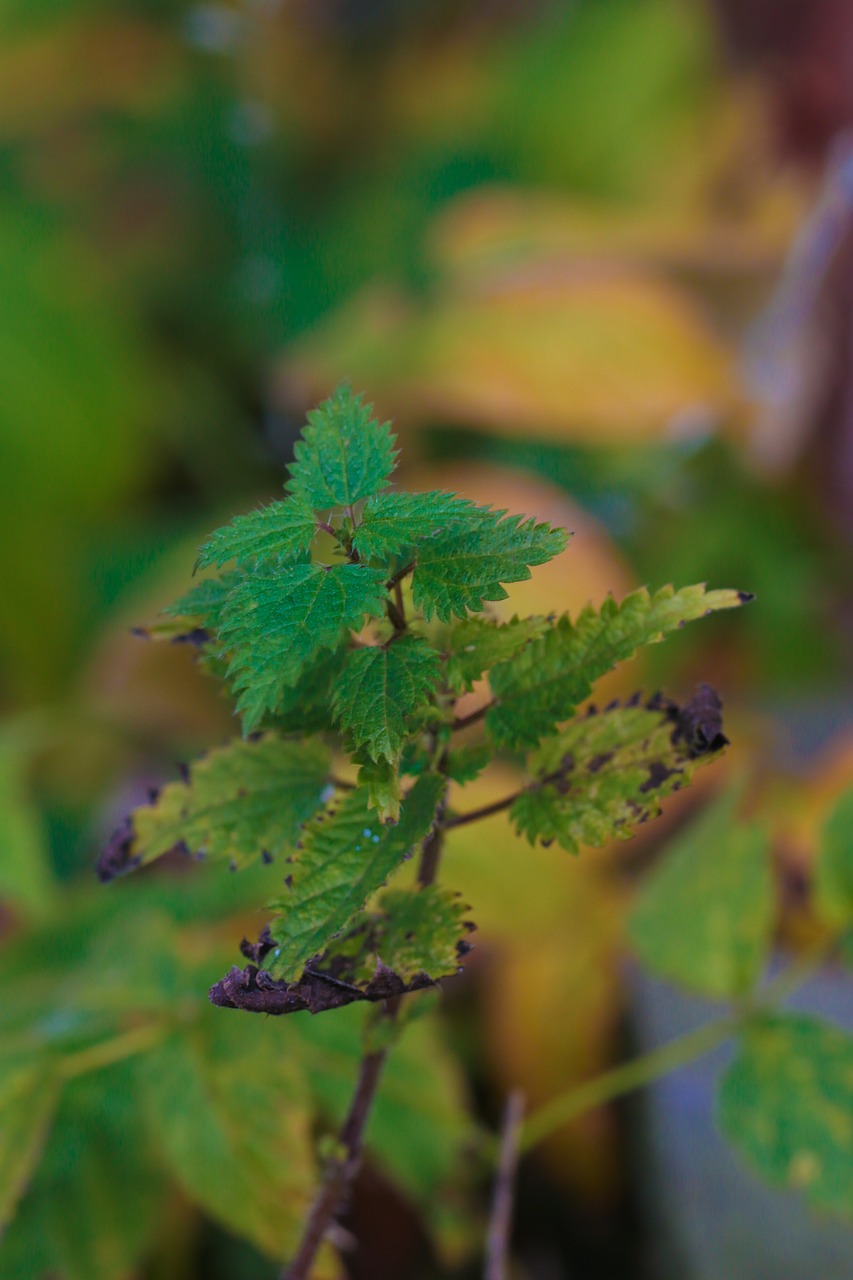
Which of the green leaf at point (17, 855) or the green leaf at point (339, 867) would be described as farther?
the green leaf at point (17, 855)

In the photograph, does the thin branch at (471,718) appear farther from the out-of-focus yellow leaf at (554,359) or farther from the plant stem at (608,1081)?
the out-of-focus yellow leaf at (554,359)

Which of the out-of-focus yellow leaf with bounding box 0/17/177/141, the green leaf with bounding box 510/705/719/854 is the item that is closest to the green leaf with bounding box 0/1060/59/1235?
the green leaf with bounding box 510/705/719/854

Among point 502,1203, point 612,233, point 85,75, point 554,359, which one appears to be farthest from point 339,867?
point 85,75

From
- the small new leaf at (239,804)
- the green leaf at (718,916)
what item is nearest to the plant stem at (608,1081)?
the green leaf at (718,916)

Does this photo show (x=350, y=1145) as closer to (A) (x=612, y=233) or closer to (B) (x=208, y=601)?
(B) (x=208, y=601)

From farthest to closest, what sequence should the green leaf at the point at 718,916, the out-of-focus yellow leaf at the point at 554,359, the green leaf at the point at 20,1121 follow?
the out-of-focus yellow leaf at the point at 554,359 < the green leaf at the point at 718,916 < the green leaf at the point at 20,1121
